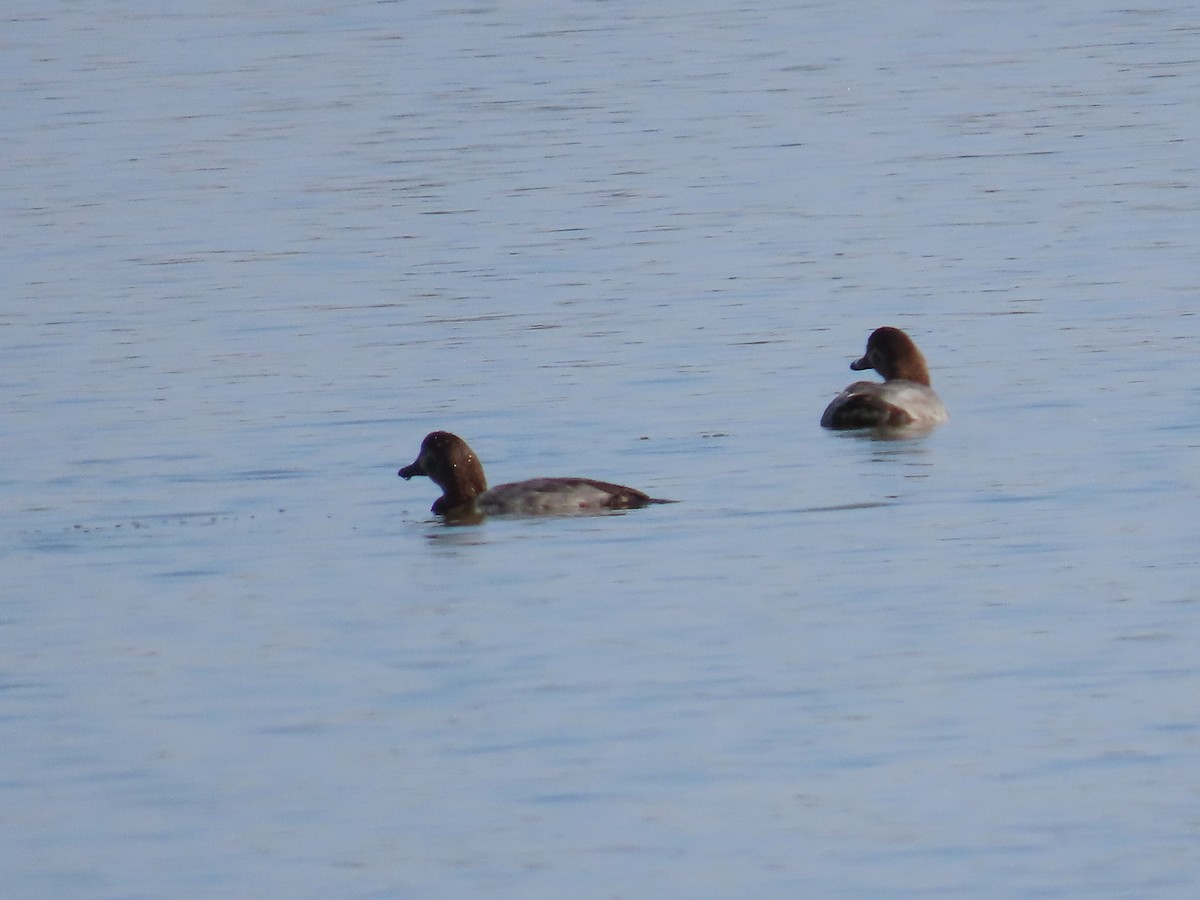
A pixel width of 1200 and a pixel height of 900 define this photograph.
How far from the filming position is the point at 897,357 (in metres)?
17.7

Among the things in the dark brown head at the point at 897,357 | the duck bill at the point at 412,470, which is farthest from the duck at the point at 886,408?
the duck bill at the point at 412,470

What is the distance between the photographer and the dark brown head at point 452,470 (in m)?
14.7

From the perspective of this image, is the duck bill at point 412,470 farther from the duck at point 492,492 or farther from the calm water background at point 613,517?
the calm water background at point 613,517

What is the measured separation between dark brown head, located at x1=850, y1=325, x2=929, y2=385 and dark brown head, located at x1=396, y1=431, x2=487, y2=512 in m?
3.78

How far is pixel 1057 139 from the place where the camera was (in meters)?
29.3

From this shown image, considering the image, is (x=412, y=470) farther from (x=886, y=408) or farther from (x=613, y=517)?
(x=886, y=408)

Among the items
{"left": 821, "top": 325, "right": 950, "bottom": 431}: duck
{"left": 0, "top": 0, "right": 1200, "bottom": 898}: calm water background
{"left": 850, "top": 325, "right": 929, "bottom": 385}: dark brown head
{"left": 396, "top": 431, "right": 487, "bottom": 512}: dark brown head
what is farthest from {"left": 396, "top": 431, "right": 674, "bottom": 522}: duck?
{"left": 850, "top": 325, "right": 929, "bottom": 385}: dark brown head

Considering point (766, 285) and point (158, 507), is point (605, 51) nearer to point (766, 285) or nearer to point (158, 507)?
point (766, 285)

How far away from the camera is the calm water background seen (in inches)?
361

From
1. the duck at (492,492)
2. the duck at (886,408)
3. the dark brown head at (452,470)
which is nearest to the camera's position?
the duck at (492,492)

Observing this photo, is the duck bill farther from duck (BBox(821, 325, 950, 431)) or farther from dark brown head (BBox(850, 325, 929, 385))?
dark brown head (BBox(850, 325, 929, 385))

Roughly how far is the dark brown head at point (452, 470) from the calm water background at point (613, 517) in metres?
0.26

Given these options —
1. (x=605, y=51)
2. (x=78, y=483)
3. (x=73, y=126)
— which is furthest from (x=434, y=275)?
(x=605, y=51)

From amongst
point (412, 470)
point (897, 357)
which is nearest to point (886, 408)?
point (897, 357)
